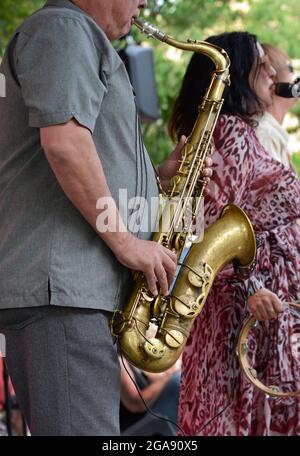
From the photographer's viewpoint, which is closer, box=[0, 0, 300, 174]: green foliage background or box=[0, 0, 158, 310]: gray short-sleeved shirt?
box=[0, 0, 158, 310]: gray short-sleeved shirt

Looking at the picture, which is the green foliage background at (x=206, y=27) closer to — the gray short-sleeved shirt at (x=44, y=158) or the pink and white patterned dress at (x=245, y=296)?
the pink and white patterned dress at (x=245, y=296)

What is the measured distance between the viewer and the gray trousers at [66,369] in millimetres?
2473

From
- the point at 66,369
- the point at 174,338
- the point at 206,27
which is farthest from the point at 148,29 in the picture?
the point at 206,27

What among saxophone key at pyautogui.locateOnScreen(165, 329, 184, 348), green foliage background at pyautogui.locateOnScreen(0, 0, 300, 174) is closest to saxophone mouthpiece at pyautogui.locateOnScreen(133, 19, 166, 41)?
saxophone key at pyautogui.locateOnScreen(165, 329, 184, 348)

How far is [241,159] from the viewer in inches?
135

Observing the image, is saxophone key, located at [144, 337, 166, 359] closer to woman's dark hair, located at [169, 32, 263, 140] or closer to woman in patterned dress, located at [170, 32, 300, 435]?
woman in patterned dress, located at [170, 32, 300, 435]

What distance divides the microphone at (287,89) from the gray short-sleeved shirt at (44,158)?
1291 millimetres

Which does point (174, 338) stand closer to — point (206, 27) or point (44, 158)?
point (44, 158)

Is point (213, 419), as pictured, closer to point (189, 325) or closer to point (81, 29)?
point (189, 325)

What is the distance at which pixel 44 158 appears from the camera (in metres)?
2.58

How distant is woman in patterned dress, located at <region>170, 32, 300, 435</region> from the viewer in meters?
3.44

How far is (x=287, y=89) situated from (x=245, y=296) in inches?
36.3

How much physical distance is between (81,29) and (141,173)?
455mm
